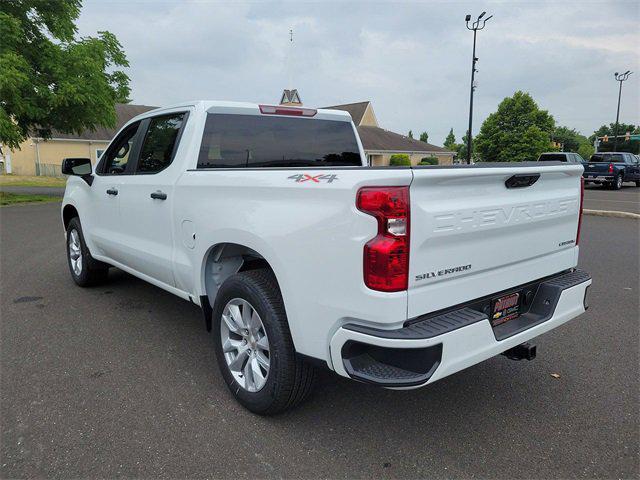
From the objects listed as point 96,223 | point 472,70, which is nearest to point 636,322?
point 96,223

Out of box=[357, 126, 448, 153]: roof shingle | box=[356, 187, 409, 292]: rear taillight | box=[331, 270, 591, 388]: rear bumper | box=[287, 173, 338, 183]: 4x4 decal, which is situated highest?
box=[357, 126, 448, 153]: roof shingle

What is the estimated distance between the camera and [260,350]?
298 cm

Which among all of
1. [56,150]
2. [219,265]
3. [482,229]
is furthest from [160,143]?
[56,150]

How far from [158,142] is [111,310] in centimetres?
193

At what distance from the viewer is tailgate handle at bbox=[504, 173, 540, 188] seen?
271cm

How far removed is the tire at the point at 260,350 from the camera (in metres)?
2.73

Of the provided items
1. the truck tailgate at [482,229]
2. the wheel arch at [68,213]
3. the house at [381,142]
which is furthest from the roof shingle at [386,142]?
the truck tailgate at [482,229]

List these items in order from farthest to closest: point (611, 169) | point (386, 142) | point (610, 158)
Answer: point (386, 142) → point (610, 158) → point (611, 169)

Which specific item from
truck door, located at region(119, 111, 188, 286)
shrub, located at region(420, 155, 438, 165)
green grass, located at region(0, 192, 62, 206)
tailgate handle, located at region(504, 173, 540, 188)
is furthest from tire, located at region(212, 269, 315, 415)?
shrub, located at region(420, 155, 438, 165)

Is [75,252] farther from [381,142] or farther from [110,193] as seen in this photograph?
[381,142]

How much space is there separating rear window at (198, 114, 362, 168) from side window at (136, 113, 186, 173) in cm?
33

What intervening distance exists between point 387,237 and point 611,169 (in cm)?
2622

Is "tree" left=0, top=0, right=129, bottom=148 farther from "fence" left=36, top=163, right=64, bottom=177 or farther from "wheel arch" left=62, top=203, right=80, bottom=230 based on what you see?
Answer: "fence" left=36, top=163, right=64, bottom=177

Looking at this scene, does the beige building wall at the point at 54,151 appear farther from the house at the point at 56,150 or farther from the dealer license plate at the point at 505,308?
the dealer license plate at the point at 505,308
